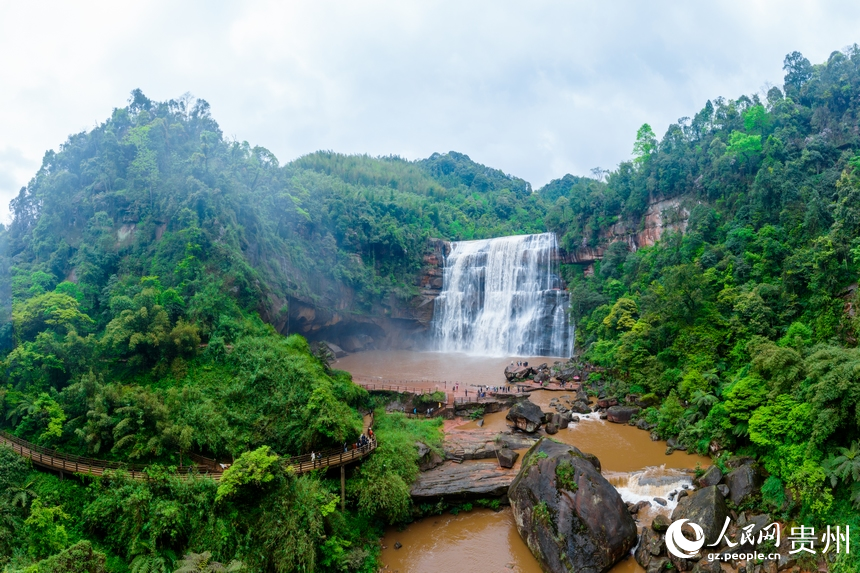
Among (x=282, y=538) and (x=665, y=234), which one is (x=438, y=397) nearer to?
(x=282, y=538)

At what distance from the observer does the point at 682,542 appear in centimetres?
1359

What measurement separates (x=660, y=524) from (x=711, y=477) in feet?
10.9

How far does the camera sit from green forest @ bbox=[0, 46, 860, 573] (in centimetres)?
1397

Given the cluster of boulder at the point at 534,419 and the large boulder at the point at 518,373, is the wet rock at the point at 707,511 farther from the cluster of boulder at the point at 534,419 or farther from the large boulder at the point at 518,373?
the large boulder at the point at 518,373

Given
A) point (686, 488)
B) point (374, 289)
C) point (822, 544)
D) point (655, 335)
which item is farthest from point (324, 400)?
point (374, 289)

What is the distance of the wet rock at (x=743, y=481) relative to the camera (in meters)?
15.1

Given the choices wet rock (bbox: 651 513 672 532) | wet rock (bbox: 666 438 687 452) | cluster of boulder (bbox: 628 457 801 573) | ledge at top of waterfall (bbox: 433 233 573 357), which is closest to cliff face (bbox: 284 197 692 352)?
ledge at top of waterfall (bbox: 433 233 573 357)

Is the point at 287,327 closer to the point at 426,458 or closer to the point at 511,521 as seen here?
the point at 426,458

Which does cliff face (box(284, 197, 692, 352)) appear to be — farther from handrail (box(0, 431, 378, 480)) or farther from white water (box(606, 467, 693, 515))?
white water (box(606, 467, 693, 515))

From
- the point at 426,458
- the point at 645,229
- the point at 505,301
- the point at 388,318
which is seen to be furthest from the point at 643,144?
the point at 426,458

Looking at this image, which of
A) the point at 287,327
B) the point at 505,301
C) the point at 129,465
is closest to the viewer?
the point at 129,465

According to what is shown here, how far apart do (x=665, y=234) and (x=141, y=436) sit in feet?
Answer: 125

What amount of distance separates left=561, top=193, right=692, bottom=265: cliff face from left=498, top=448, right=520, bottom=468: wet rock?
27268 millimetres

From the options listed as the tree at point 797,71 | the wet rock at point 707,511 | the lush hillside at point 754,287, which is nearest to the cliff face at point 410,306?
the lush hillside at point 754,287
